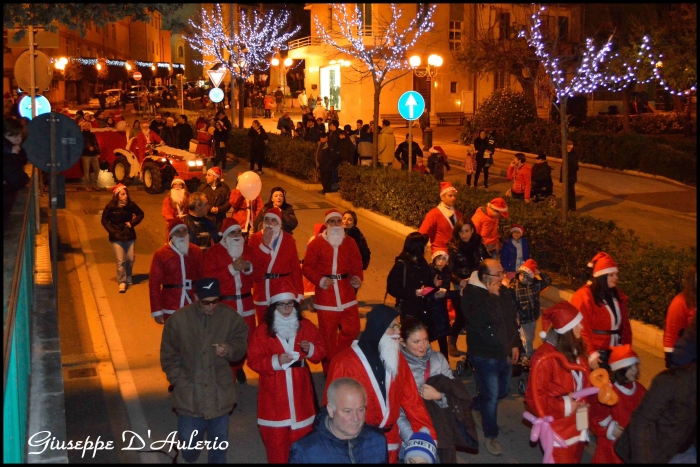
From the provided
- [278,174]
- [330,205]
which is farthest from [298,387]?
[278,174]

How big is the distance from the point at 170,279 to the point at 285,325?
2.54 m

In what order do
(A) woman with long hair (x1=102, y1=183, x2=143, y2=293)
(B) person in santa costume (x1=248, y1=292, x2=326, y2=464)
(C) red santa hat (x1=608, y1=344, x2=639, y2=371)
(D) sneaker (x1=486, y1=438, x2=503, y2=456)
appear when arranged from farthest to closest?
(A) woman with long hair (x1=102, y1=183, x2=143, y2=293) → (D) sneaker (x1=486, y1=438, x2=503, y2=456) → (B) person in santa costume (x1=248, y1=292, x2=326, y2=464) → (C) red santa hat (x1=608, y1=344, x2=639, y2=371)

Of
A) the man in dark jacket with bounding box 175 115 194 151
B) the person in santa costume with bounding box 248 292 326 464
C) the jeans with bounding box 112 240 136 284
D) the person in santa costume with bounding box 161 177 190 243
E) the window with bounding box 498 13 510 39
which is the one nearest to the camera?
the person in santa costume with bounding box 248 292 326 464

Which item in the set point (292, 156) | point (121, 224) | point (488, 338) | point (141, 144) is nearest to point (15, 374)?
point (488, 338)

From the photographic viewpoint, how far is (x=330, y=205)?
19.8 metres

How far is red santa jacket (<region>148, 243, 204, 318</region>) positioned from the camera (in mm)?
8055

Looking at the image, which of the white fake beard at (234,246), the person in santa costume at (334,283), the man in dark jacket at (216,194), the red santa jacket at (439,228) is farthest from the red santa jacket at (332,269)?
the man in dark jacket at (216,194)

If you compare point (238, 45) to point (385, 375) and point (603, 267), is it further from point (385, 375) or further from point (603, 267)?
point (385, 375)

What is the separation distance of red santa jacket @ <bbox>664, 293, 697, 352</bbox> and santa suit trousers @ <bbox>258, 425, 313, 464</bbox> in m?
3.11

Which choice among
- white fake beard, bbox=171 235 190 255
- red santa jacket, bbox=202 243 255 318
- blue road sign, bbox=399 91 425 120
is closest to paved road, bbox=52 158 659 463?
red santa jacket, bbox=202 243 255 318

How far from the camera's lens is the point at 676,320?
268 inches

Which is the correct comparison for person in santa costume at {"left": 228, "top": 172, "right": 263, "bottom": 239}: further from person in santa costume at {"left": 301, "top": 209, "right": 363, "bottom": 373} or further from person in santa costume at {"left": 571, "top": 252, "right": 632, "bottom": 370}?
person in santa costume at {"left": 571, "top": 252, "right": 632, "bottom": 370}

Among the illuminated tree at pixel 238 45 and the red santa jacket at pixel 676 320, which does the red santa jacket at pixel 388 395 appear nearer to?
the red santa jacket at pixel 676 320

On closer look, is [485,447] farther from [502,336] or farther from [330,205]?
[330,205]
